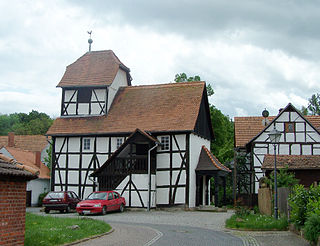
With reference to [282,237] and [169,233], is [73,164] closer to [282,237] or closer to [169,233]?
[169,233]

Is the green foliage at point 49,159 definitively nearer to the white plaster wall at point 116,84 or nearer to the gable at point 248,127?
the white plaster wall at point 116,84

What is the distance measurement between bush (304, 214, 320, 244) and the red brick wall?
764cm

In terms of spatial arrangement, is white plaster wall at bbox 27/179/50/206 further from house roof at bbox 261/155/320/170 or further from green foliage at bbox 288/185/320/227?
green foliage at bbox 288/185/320/227

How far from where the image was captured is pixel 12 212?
1156cm

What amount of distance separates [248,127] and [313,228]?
92.9 feet

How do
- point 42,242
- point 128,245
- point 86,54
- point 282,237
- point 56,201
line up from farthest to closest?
1. point 86,54
2. point 56,201
3. point 282,237
4. point 128,245
5. point 42,242

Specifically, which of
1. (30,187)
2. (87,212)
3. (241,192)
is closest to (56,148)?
(30,187)

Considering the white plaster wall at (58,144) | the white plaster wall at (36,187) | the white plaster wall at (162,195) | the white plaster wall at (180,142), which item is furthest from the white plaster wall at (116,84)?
the white plaster wall at (36,187)

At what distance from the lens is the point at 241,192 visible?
3850 centimetres

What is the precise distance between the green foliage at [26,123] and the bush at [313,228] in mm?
72889

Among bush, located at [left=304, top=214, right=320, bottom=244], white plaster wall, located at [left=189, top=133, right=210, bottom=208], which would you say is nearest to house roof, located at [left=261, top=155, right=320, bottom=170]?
white plaster wall, located at [left=189, top=133, right=210, bottom=208]

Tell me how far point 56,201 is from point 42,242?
56.4ft

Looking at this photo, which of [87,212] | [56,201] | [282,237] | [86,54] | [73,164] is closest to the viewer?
[282,237]

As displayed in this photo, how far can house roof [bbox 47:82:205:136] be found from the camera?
33.8 meters
